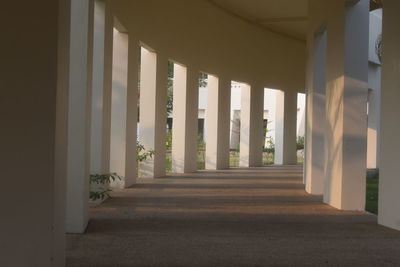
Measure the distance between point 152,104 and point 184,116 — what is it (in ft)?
5.88

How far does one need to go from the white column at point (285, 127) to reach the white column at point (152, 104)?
7.25 metres

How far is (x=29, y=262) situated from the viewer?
3262 millimetres

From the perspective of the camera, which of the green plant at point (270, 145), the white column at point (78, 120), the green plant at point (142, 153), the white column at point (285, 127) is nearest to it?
the white column at point (78, 120)

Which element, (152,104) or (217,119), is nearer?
(152,104)

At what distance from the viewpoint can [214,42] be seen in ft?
48.4

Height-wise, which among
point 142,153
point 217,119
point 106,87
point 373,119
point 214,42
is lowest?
point 142,153

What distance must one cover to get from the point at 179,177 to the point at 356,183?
5587 millimetres

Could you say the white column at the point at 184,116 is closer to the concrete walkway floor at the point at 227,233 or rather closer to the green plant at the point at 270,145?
the concrete walkway floor at the point at 227,233

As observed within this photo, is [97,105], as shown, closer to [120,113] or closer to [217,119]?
[120,113]

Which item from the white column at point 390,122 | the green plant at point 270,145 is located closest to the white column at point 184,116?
the white column at point 390,122

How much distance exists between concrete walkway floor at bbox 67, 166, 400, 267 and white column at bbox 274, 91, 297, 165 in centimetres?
930

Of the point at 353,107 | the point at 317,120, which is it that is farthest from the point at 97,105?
the point at 317,120

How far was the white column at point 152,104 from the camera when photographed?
11.7 metres

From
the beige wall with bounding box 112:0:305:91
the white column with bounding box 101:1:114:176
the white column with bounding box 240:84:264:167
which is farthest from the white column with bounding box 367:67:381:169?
the white column with bounding box 101:1:114:176
